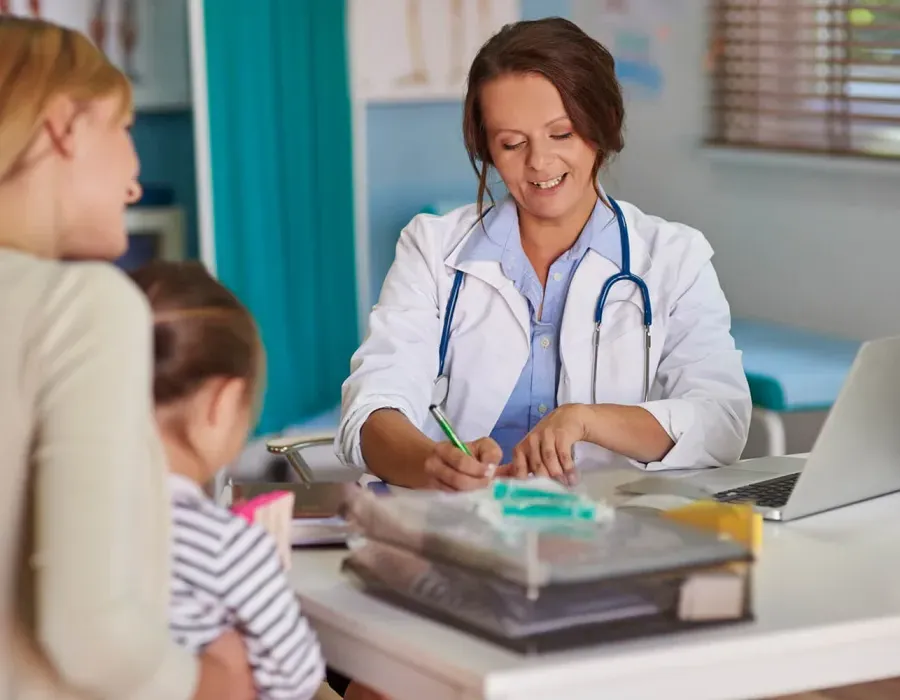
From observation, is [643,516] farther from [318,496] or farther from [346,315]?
[346,315]

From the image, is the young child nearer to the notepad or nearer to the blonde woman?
the blonde woman

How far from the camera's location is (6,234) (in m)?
1.07

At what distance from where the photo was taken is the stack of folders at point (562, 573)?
1.15m

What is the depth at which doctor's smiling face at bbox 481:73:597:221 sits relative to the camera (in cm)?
204

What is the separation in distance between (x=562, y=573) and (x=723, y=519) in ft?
0.61

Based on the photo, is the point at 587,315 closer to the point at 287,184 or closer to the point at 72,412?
the point at 72,412

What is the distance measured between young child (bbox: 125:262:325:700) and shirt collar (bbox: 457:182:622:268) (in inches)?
36.4

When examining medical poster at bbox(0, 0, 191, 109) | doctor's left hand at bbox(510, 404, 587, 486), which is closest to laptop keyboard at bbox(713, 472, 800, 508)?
doctor's left hand at bbox(510, 404, 587, 486)

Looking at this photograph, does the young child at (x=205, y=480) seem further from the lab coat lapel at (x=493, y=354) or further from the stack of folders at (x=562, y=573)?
the lab coat lapel at (x=493, y=354)

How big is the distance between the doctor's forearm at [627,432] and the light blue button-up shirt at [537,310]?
18cm

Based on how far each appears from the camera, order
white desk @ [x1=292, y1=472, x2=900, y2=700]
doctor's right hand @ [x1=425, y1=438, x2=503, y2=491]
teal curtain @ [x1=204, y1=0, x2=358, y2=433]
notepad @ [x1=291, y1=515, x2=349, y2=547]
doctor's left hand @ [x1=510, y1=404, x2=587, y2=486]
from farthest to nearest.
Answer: teal curtain @ [x1=204, y1=0, x2=358, y2=433] < doctor's left hand @ [x1=510, y1=404, x2=587, y2=486] < doctor's right hand @ [x1=425, y1=438, x2=503, y2=491] < notepad @ [x1=291, y1=515, x2=349, y2=547] < white desk @ [x1=292, y1=472, x2=900, y2=700]

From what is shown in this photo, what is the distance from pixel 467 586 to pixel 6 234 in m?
0.46

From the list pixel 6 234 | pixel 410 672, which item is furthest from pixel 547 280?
pixel 6 234

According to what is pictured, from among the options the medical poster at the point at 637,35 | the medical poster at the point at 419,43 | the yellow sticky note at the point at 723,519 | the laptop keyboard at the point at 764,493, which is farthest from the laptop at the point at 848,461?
the medical poster at the point at 637,35
